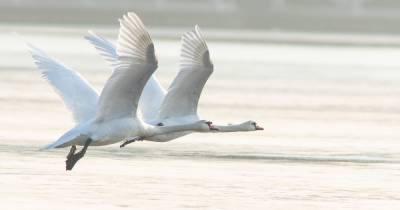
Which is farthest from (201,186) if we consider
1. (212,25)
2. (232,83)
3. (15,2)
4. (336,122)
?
(15,2)

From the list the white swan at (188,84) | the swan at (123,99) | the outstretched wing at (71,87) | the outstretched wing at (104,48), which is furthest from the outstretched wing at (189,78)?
the swan at (123,99)

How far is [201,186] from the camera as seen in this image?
60.4 feet

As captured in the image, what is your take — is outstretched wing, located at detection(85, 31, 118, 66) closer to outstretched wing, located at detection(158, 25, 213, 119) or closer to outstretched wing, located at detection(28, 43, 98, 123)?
outstretched wing, located at detection(28, 43, 98, 123)

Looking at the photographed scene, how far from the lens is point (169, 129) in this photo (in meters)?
19.8

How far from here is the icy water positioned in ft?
57.2

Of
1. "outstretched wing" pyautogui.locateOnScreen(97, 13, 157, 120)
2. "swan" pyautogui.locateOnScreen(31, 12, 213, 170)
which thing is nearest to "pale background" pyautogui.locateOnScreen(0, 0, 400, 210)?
"swan" pyautogui.locateOnScreen(31, 12, 213, 170)

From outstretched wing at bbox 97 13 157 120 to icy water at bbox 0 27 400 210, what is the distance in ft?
2.57

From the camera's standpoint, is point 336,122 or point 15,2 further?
point 15,2

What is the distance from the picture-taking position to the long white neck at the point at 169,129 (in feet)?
63.7

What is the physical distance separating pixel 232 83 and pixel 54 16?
211 feet

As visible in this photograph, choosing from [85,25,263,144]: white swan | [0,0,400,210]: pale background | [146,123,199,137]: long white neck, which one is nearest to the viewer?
[0,0,400,210]: pale background

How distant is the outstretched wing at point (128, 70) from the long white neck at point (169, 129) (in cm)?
56

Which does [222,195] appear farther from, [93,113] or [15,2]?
[15,2]

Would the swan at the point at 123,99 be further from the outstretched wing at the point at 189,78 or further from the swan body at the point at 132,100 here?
the outstretched wing at the point at 189,78
